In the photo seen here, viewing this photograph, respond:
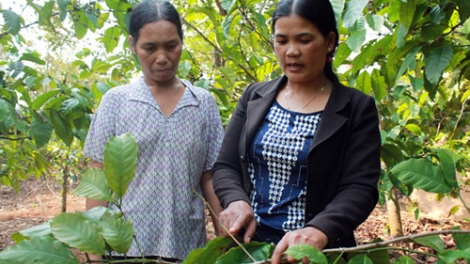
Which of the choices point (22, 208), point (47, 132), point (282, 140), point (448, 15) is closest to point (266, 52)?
point (47, 132)

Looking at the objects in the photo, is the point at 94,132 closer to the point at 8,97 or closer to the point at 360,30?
the point at 8,97

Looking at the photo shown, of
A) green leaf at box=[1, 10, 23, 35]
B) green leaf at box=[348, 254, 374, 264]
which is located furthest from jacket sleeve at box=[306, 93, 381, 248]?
green leaf at box=[1, 10, 23, 35]

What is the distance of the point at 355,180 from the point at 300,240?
9.1 inches

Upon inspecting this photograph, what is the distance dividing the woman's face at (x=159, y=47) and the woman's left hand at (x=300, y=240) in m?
0.73

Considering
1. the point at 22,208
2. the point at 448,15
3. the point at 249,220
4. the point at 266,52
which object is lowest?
the point at 22,208

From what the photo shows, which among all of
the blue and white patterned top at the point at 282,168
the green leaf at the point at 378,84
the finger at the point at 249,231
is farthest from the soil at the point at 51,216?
the finger at the point at 249,231

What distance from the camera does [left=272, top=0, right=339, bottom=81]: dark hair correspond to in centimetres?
116

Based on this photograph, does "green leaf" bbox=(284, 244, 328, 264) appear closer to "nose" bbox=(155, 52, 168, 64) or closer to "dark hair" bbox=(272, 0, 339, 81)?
Result: "dark hair" bbox=(272, 0, 339, 81)

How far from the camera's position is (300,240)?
929 mm

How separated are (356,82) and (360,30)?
0.35 meters

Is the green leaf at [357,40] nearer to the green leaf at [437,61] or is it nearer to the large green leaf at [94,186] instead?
the green leaf at [437,61]

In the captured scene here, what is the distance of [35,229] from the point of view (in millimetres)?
899

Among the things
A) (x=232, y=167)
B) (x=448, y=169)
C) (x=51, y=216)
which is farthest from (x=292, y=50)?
(x=51, y=216)

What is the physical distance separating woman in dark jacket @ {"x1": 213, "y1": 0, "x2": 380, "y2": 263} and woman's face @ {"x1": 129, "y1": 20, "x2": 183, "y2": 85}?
32 cm
